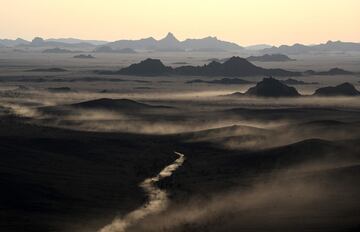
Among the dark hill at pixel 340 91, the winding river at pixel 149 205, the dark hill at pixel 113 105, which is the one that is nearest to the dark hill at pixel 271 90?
the dark hill at pixel 340 91

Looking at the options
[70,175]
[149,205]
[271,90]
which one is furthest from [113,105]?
A: [149,205]

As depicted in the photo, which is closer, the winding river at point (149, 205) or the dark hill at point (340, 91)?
the winding river at point (149, 205)

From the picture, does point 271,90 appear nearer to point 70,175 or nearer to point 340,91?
point 340,91

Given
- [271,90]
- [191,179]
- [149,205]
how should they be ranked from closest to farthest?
[149,205] < [191,179] < [271,90]

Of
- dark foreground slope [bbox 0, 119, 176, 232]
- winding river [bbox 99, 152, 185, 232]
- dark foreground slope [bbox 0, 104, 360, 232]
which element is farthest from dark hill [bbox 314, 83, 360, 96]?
winding river [bbox 99, 152, 185, 232]

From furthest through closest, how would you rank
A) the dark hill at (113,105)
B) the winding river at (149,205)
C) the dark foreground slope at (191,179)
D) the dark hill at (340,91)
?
the dark hill at (340,91), the dark hill at (113,105), the winding river at (149,205), the dark foreground slope at (191,179)

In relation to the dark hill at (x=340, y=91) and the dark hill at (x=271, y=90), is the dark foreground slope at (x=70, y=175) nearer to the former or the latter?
the dark hill at (x=271, y=90)

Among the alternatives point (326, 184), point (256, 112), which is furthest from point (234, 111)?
point (326, 184)

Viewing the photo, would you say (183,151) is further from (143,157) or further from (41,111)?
(41,111)
